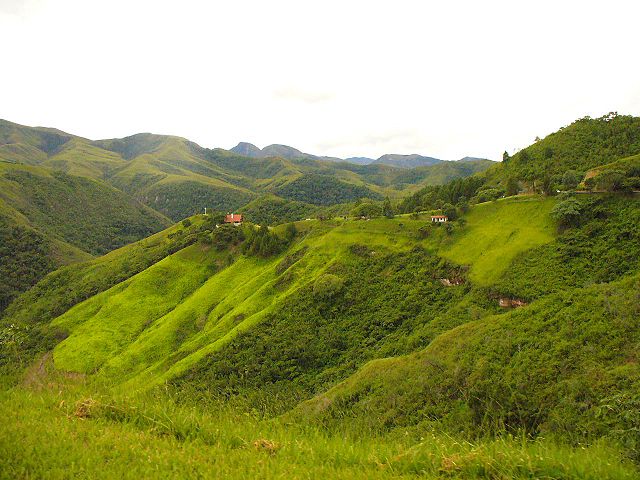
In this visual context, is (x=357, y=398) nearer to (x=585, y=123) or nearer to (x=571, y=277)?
(x=571, y=277)

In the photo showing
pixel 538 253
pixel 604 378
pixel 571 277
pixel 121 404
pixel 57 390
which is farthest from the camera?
pixel 538 253

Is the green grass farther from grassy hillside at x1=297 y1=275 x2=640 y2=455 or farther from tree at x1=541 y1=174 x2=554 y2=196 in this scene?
grassy hillside at x1=297 y1=275 x2=640 y2=455

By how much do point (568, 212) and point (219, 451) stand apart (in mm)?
55514

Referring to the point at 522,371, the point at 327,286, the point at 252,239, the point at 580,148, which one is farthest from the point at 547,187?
the point at 252,239

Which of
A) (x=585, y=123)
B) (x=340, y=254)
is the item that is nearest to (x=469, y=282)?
(x=340, y=254)

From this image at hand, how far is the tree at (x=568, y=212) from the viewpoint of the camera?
48906mm

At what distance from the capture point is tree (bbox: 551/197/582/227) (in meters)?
48.9

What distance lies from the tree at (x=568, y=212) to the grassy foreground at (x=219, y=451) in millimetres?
52409

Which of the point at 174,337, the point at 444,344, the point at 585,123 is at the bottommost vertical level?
the point at 174,337

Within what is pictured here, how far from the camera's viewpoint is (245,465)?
491 centimetres

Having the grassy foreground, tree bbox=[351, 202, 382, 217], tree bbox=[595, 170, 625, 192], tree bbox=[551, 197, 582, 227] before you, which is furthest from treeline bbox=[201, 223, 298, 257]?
the grassy foreground

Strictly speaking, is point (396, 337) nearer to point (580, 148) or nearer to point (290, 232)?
point (290, 232)

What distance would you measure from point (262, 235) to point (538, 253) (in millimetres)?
56098

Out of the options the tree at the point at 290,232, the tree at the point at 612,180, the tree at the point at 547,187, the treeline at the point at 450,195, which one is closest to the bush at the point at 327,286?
the tree at the point at 290,232
